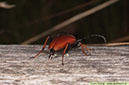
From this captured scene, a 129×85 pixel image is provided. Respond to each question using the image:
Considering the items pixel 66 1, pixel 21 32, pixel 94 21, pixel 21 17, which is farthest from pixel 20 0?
pixel 94 21

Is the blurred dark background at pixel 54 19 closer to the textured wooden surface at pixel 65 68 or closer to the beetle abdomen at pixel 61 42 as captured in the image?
the beetle abdomen at pixel 61 42

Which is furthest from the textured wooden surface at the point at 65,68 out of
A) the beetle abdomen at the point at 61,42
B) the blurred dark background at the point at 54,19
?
the blurred dark background at the point at 54,19

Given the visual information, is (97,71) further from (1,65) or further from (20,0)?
(20,0)

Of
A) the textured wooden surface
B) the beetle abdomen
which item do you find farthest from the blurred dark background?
the textured wooden surface

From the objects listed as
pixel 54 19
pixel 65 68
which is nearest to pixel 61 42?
pixel 65 68

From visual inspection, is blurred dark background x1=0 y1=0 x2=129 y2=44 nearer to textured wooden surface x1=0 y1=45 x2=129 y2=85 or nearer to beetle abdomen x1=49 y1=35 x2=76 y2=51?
beetle abdomen x1=49 y1=35 x2=76 y2=51
